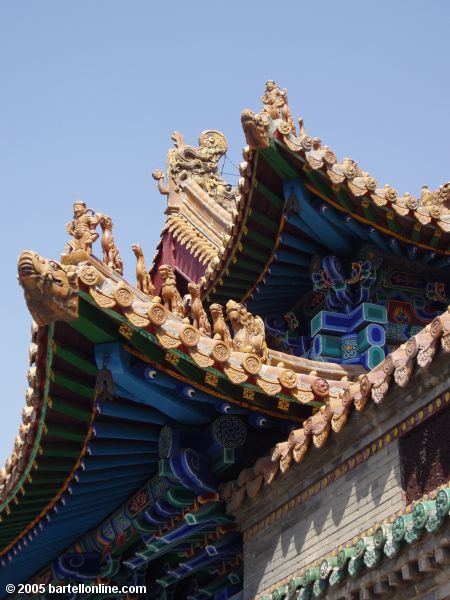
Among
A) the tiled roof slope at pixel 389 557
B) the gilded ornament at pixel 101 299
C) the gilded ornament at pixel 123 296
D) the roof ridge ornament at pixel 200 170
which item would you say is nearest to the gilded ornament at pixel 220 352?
the gilded ornament at pixel 123 296

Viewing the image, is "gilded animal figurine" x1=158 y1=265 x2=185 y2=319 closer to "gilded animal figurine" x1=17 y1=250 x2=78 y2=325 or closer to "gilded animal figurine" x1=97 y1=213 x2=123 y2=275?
"gilded animal figurine" x1=97 y1=213 x2=123 y2=275

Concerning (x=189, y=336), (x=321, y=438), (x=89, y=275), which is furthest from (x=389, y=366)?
(x=89, y=275)

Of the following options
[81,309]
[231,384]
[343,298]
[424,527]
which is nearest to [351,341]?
[343,298]

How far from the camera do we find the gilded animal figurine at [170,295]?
1150 centimetres

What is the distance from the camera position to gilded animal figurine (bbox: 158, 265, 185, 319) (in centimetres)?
1150

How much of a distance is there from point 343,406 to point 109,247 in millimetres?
3705

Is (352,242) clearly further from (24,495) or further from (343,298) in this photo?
(24,495)

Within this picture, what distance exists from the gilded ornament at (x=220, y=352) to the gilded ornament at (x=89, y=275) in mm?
1218

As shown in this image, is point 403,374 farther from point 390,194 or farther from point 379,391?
point 390,194

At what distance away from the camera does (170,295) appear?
38.0 ft

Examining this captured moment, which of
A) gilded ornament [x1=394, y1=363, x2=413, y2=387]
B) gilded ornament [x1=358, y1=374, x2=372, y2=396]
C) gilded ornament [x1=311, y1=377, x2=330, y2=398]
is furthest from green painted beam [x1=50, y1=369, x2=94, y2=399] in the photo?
gilded ornament [x1=394, y1=363, x2=413, y2=387]

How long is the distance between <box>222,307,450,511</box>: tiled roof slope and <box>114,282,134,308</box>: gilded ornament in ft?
5.95

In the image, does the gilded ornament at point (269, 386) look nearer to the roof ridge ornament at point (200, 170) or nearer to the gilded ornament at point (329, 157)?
the gilded ornament at point (329, 157)

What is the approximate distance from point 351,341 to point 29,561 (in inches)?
193
